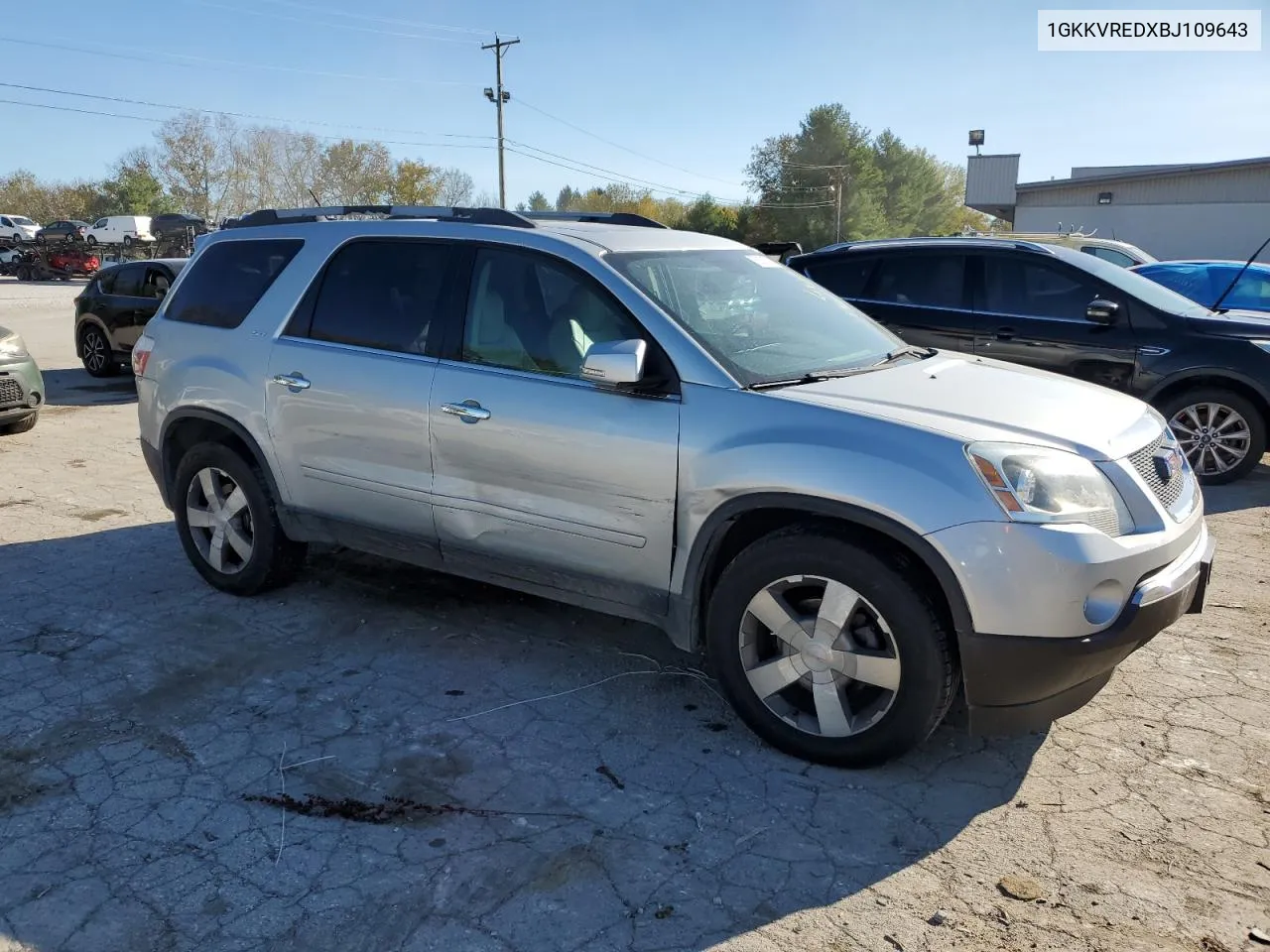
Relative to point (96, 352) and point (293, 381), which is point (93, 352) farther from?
point (293, 381)

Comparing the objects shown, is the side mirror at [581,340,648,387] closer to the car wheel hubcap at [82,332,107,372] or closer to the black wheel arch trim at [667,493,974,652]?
the black wheel arch trim at [667,493,974,652]

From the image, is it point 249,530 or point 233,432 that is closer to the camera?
point 233,432

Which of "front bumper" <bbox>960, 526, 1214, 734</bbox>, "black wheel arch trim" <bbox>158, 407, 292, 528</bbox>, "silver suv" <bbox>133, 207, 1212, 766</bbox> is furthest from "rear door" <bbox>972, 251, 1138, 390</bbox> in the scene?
"black wheel arch trim" <bbox>158, 407, 292, 528</bbox>

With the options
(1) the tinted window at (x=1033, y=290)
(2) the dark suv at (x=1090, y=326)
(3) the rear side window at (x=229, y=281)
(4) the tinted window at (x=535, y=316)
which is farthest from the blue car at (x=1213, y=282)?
(3) the rear side window at (x=229, y=281)

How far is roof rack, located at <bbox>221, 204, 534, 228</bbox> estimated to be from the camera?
4336mm

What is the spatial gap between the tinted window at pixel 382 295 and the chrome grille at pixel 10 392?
19.7 ft

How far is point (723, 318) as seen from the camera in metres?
3.89

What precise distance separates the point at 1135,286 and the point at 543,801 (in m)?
6.86

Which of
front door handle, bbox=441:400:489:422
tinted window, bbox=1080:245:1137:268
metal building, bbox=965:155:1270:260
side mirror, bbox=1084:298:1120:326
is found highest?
metal building, bbox=965:155:1270:260

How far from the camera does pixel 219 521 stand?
500cm

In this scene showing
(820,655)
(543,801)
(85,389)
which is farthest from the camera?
(85,389)

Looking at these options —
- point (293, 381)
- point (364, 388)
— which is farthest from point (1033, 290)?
point (293, 381)

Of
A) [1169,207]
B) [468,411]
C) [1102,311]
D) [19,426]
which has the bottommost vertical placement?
[19,426]

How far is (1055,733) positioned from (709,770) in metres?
1.35
